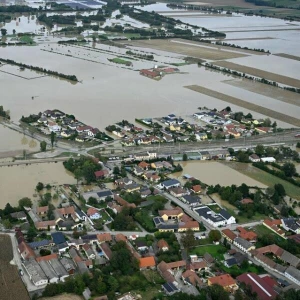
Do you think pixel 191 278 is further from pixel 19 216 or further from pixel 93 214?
pixel 19 216

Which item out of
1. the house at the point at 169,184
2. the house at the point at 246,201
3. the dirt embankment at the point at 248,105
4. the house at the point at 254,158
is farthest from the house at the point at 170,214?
the dirt embankment at the point at 248,105

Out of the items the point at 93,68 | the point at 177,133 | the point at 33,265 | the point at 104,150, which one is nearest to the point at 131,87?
the point at 93,68

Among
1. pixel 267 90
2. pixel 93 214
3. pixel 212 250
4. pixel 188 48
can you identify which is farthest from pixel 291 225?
pixel 188 48

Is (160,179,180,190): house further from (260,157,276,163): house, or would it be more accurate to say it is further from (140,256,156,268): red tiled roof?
(140,256,156,268): red tiled roof

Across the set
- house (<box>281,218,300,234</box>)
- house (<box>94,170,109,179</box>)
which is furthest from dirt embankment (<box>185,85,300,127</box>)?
house (<box>94,170,109,179</box>)

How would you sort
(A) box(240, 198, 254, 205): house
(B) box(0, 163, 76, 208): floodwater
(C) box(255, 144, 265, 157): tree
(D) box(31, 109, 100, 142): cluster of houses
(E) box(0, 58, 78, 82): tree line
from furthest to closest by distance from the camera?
(E) box(0, 58, 78, 82): tree line → (D) box(31, 109, 100, 142): cluster of houses → (C) box(255, 144, 265, 157): tree → (B) box(0, 163, 76, 208): floodwater → (A) box(240, 198, 254, 205): house

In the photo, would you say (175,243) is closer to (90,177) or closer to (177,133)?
(90,177)

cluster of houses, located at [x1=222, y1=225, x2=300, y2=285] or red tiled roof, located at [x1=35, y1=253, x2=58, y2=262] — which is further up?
cluster of houses, located at [x1=222, y1=225, x2=300, y2=285]
